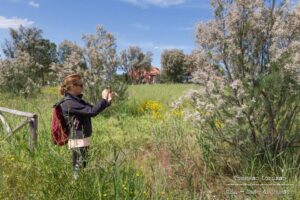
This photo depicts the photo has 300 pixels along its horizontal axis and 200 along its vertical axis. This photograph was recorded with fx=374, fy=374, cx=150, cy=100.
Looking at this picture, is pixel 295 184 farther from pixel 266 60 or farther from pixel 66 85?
pixel 66 85

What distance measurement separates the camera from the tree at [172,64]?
175ft

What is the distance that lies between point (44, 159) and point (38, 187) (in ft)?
1.13

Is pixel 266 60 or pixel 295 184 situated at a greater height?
pixel 266 60

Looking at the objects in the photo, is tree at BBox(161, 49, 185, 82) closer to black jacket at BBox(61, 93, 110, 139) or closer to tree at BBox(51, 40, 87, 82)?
tree at BBox(51, 40, 87, 82)

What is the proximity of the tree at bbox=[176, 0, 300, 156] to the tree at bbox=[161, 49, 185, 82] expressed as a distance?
47.6m

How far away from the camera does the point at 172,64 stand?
5394cm

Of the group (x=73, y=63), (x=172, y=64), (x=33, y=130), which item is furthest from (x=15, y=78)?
(x=172, y=64)

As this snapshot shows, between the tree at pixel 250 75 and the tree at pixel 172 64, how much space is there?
47.6 metres

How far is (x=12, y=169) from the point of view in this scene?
4605 mm

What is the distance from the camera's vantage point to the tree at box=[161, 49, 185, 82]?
2100 inches

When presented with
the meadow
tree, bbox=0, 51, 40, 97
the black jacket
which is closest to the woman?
the black jacket

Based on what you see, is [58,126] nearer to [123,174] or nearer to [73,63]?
[123,174]

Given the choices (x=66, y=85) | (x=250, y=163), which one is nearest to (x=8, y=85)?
(x=66, y=85)

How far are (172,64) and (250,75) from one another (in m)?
49.5
